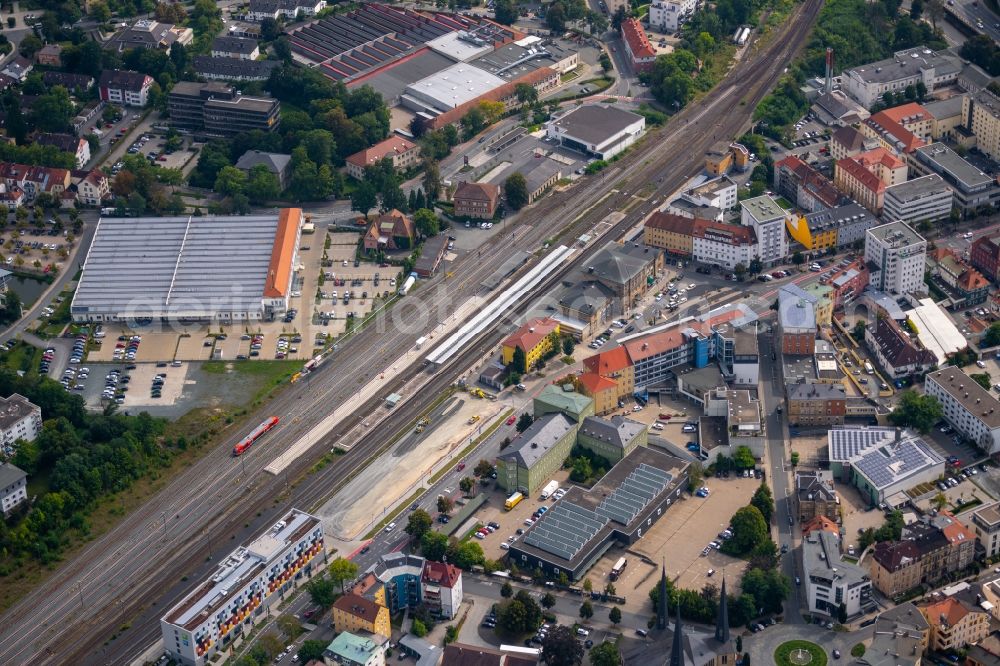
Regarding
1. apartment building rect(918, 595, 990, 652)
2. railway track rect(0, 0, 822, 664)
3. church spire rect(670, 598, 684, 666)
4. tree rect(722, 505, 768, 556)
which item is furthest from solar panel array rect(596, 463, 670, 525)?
apartment building rect(918, 595, 990, 652)

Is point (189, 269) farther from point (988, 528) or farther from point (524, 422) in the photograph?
point (988, 528)

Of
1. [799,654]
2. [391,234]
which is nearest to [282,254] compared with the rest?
[391,234]

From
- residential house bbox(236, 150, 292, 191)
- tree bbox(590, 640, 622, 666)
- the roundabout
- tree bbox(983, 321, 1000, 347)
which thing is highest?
tree bbox(983, 321, 1000, 347)

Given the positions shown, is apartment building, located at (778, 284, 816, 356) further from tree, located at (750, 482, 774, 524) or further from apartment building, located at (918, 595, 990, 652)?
apartment building, located at (918, 595, 990, 652)

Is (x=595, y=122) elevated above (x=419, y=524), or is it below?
above

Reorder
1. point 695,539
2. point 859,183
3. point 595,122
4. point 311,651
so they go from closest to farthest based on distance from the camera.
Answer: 1. point 311,651
2. point 695,539
3. point 859,183
4. point 595,122

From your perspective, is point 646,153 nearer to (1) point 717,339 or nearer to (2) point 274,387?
(1) point 717,339

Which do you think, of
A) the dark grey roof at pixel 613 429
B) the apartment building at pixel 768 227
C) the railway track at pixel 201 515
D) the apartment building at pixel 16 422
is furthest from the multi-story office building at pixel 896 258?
the apartment building at pixel 16 422
